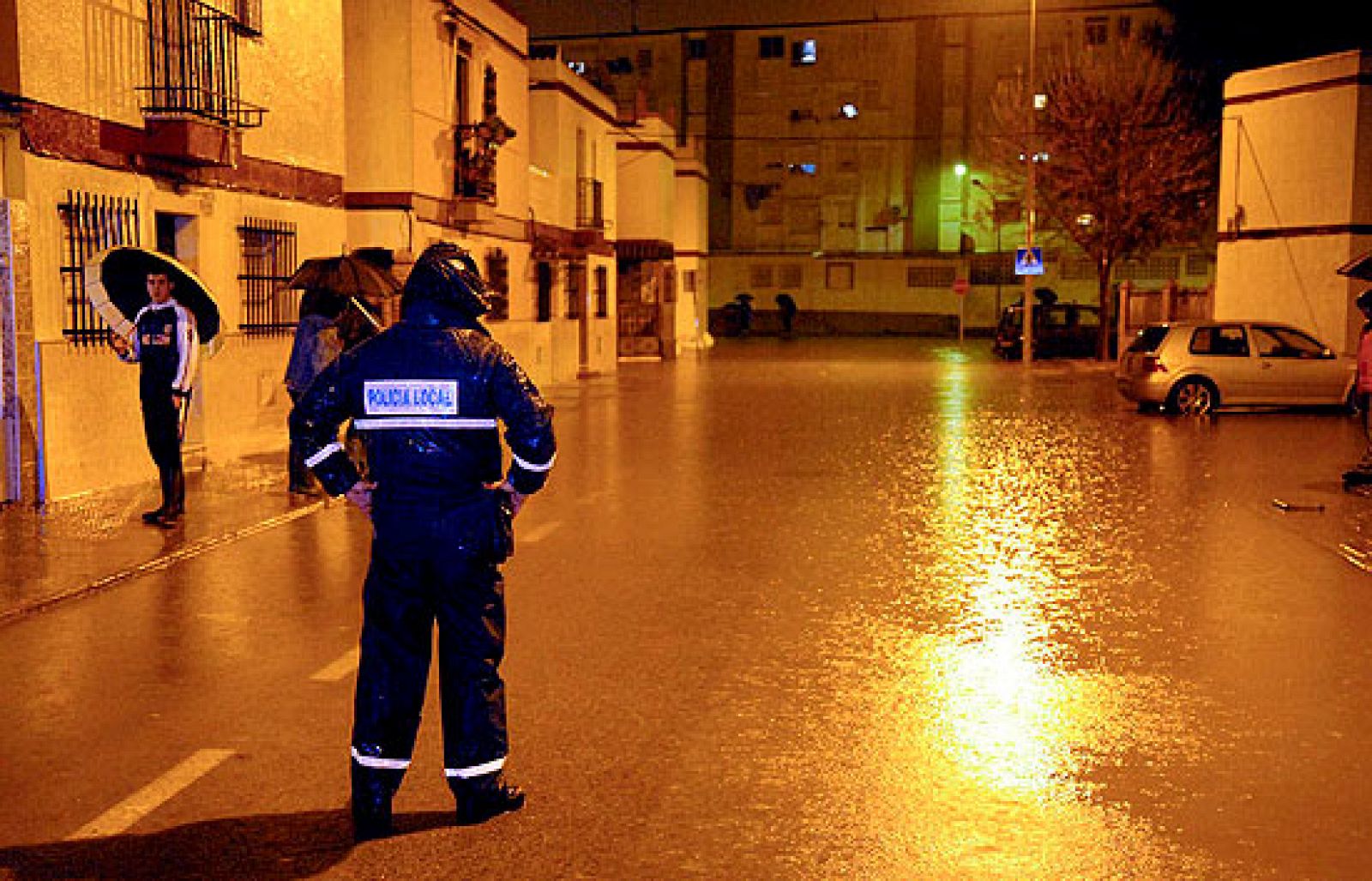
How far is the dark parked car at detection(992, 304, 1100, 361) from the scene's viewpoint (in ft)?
137

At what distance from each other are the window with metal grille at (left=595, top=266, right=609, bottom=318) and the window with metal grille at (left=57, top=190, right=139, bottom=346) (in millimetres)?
21827

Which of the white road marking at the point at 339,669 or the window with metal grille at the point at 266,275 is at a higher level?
the window with metal grille at the point at 266,275

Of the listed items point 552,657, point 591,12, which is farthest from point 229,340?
point 591,12

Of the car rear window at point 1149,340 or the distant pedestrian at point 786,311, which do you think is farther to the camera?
the distant pedestrian at point 786,311

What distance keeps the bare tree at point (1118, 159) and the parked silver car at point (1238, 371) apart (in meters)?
16.7

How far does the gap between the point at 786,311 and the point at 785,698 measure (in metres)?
62.8

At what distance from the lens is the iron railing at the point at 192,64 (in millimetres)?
14180

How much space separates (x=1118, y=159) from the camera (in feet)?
129

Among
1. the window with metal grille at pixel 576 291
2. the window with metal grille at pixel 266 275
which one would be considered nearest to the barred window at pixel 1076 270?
the window with metal grille at pixel 576 291

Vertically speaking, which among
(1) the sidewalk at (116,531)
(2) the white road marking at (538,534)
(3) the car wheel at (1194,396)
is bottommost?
(2) the white road marking at (538,534)

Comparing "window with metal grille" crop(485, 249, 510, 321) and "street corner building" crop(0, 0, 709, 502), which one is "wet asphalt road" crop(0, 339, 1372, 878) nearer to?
"street corner building" crop(0, 0, 709, 502)

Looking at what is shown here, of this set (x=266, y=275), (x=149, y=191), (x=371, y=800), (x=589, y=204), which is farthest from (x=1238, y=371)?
(x=371, y=800)

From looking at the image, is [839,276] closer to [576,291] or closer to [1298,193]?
[576,291]

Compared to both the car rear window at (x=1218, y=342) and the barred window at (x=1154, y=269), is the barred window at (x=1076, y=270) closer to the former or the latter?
the barred window at (x=1154, y=269)
